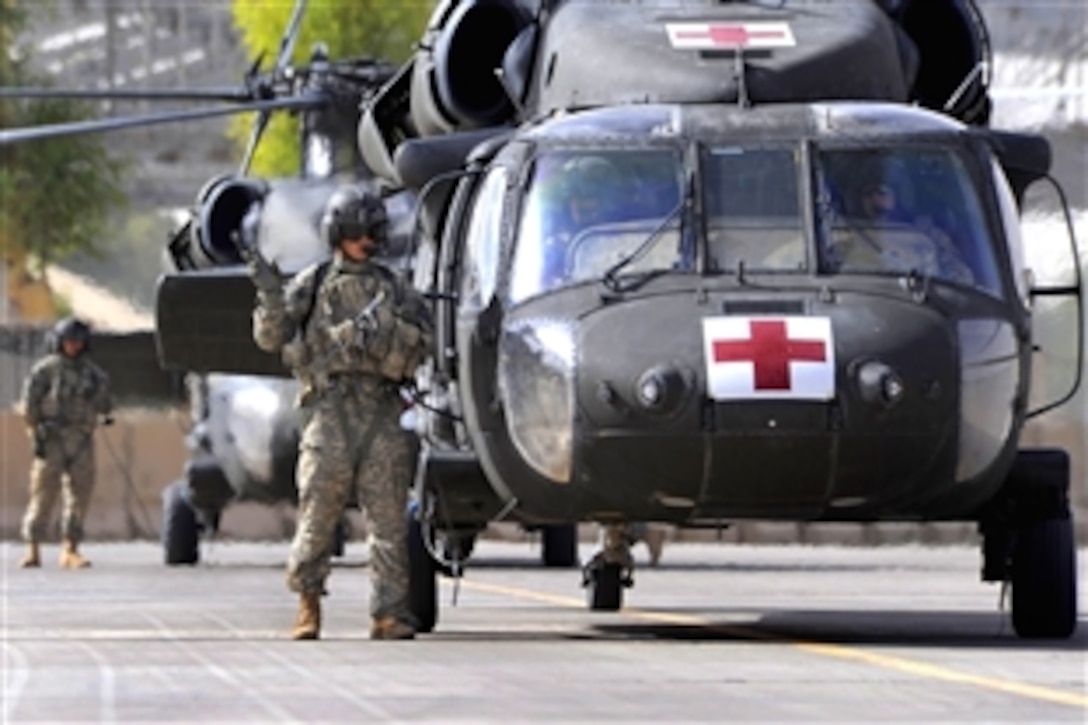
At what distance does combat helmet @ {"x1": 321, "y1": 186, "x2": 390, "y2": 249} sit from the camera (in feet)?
49.1

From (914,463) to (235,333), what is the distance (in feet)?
21.8

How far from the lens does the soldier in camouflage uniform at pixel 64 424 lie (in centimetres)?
2781

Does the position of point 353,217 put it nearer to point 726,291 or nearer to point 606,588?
point 726,291

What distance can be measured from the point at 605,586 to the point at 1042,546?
3278 millimetres

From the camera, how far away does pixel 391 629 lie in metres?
14.9

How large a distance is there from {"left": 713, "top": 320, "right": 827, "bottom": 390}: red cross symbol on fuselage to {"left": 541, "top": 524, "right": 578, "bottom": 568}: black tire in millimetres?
13449

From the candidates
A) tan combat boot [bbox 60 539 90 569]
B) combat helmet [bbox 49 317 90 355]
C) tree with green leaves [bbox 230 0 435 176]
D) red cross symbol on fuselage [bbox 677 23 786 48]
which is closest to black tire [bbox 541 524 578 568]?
tan combat boot [bbox 60 539 90 569]

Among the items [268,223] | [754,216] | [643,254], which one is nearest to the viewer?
[643,254]

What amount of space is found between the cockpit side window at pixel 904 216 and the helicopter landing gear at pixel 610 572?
303cm

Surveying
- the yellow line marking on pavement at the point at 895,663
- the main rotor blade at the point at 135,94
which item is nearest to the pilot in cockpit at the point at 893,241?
the yellow line marking on pavement at the point at 895,663

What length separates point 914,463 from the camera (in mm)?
13773

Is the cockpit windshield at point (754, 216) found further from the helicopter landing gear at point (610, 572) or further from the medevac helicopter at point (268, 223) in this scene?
the medevac helicopter at point (268, 223)

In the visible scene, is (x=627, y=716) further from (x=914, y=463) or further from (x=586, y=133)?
(x=586, y=133)

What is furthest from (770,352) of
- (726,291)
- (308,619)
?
(308,619)
